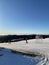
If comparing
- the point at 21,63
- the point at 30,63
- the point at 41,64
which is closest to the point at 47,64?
the point at 41,64

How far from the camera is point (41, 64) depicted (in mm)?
12812

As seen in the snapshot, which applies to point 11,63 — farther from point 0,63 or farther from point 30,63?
point 30,63

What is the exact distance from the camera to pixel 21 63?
13.7m

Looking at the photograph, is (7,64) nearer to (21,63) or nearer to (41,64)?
(21,63)

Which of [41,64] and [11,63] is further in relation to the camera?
[11,63]

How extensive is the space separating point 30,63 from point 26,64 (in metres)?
0.55

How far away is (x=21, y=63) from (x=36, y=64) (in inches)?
63.6

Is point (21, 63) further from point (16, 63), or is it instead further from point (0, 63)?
point (0, 63)

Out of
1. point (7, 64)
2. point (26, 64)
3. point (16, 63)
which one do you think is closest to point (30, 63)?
point (26, 64)

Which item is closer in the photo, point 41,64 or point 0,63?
point 41,64

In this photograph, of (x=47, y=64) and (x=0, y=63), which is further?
(x=0, y=63)

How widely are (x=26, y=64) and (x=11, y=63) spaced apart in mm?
1612

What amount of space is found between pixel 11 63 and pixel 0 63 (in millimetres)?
1142

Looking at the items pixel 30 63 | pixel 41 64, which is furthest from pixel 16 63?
pixel 41 64
